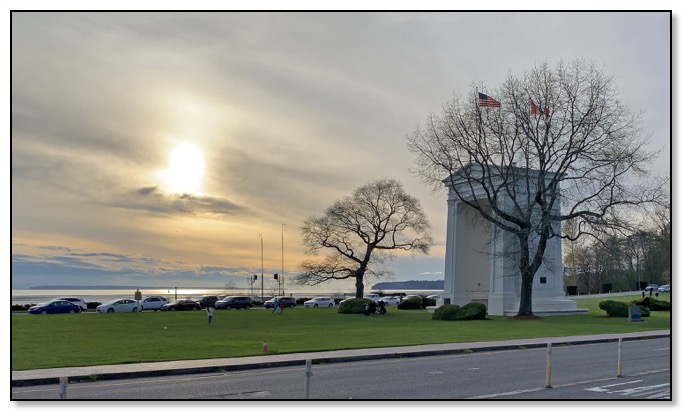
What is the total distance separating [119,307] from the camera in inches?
2566

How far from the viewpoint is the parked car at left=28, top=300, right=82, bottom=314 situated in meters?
61.2

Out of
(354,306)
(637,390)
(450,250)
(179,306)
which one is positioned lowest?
(179,306)

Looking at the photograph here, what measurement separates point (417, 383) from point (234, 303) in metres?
59.6

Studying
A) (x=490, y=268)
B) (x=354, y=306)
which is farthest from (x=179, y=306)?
(x=490, y=268)

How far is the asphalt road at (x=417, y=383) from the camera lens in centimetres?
1535

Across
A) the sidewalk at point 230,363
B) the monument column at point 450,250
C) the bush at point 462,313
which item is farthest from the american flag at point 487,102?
the sidewalk at point 230,363

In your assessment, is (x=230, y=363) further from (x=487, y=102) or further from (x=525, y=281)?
(x=487, y=102)

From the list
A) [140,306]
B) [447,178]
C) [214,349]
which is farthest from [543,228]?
[140,306]

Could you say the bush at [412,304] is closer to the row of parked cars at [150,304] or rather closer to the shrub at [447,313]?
the row of parked cars at [150,304]

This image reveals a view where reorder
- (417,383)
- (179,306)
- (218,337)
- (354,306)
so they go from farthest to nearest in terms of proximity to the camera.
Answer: (179,306)
(354,306)
(218,337)
(417,383)

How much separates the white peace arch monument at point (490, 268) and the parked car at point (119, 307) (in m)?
28.1

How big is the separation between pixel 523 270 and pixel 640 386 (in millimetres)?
35138

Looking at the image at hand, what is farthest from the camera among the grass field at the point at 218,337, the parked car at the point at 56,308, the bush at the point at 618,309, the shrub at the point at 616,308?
the parked car at the point at 56,308

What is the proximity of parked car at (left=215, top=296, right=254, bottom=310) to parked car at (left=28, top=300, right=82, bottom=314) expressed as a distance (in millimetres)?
14887
